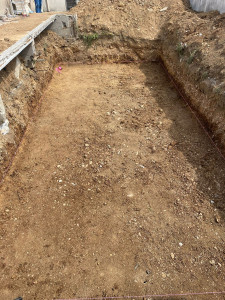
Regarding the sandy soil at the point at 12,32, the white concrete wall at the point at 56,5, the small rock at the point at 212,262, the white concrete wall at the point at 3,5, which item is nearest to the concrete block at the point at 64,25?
the sandy soil at the point at 12,32

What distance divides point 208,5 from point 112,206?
951 cm

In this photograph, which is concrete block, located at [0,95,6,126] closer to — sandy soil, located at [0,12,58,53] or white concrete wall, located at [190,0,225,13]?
sandy soil, located at [0,12,58,53]

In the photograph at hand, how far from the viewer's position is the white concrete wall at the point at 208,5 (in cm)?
836

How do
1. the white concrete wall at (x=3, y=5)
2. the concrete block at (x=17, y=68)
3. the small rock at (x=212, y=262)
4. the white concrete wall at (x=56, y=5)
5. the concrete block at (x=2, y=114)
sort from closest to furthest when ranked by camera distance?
the small rock at (x=212, y=262) → the concrete block at (x=2, y=114) → the concrete block at (x=17, y=68) → the white concrete wall at (x=3, y=5) → the white concrete wall at (x=56, y=5)

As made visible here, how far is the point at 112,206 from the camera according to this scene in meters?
4.05

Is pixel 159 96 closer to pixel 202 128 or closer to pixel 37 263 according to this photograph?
pixel 202 128

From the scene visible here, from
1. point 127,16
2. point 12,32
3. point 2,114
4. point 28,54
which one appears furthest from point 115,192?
point 127,16

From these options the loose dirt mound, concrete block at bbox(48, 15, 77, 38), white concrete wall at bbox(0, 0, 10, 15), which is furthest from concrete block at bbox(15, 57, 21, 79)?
white concrete wall at bbox(0, 0, 10, 15)

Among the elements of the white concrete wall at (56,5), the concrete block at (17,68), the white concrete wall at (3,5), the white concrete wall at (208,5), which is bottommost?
the concrete block at (17,68)

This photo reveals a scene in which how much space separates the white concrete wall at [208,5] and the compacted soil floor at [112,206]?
4.90m

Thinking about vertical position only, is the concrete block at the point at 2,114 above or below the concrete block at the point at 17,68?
below

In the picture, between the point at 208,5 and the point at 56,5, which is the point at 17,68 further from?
the point at 56,5

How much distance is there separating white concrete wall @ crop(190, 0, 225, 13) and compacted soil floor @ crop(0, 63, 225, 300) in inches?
193

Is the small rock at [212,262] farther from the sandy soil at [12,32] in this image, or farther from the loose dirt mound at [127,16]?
the loose dirt mound at [127,16]
